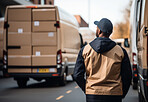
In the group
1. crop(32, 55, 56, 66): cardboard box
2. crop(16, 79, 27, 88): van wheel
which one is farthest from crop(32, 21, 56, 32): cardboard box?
crop(16, 79, 27, 88): van wheel

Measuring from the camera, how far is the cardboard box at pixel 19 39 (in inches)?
616

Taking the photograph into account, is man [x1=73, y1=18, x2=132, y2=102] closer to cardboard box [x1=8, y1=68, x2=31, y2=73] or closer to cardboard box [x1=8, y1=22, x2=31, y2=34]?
cardboard box [x1=8, y1=68, x2=31, y2=73]

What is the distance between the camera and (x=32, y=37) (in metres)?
15.6

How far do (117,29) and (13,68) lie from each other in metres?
68.4

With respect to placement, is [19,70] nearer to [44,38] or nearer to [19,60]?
[19,60]

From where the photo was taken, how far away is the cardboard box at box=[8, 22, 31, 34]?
51.3 feet

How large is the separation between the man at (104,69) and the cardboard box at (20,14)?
11.4 meters

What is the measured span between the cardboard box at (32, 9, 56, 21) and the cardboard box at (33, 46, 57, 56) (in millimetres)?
1137

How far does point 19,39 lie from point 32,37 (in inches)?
21.6

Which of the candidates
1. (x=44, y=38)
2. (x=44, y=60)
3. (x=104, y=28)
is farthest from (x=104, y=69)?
(x=44, y=38)

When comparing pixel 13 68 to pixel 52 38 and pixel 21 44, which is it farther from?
pixel 52 38

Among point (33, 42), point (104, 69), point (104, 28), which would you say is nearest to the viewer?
point (104, 69)

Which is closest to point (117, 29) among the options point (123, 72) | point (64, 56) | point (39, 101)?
point (64, 56)

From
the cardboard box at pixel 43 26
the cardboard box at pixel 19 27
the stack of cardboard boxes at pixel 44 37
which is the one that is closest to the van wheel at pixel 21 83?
the stack of cardboard boxes at pixel 44 37
